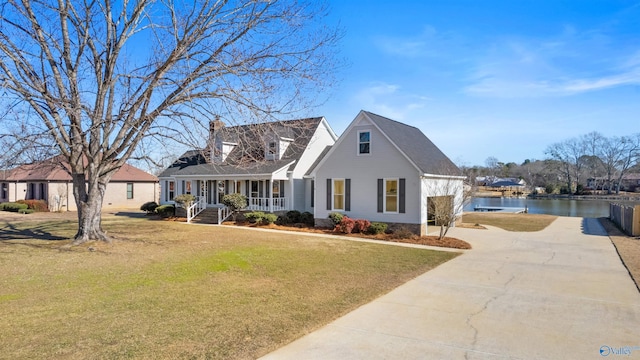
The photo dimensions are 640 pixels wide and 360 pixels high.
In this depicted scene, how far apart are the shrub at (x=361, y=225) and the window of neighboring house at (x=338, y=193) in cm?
177

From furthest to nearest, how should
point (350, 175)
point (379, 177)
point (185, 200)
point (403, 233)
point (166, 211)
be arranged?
point (166, 211) → point (185, 200) → point (350, 175) → point (379, 177) → point (403, 233)

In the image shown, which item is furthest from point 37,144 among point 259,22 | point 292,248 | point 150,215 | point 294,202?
point 150,215

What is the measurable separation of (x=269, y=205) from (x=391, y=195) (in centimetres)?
815

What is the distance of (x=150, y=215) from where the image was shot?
2855 centimetres

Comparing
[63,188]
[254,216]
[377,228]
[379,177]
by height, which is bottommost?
[377,228]

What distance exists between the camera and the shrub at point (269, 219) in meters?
21.5

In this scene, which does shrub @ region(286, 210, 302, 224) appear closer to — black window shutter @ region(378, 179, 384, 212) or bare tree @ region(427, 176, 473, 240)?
black window shutter @ region(378, 179, 384, 212)

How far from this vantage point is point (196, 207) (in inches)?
1024

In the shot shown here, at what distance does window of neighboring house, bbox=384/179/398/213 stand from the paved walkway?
23.3 feet

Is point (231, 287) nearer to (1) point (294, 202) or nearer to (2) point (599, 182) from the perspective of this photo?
(1) point (294, 202)

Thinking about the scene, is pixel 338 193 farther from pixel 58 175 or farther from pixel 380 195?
pixel 58 175

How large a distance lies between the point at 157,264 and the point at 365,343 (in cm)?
722

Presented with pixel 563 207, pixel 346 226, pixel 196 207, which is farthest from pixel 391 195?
pixel 563 207

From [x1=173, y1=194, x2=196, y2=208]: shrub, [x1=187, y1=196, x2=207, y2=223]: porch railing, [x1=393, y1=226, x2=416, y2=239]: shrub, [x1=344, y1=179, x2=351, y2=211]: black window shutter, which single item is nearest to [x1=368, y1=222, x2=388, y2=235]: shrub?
[x1=393, y1=226, x2=416, y2=239]: shrub
